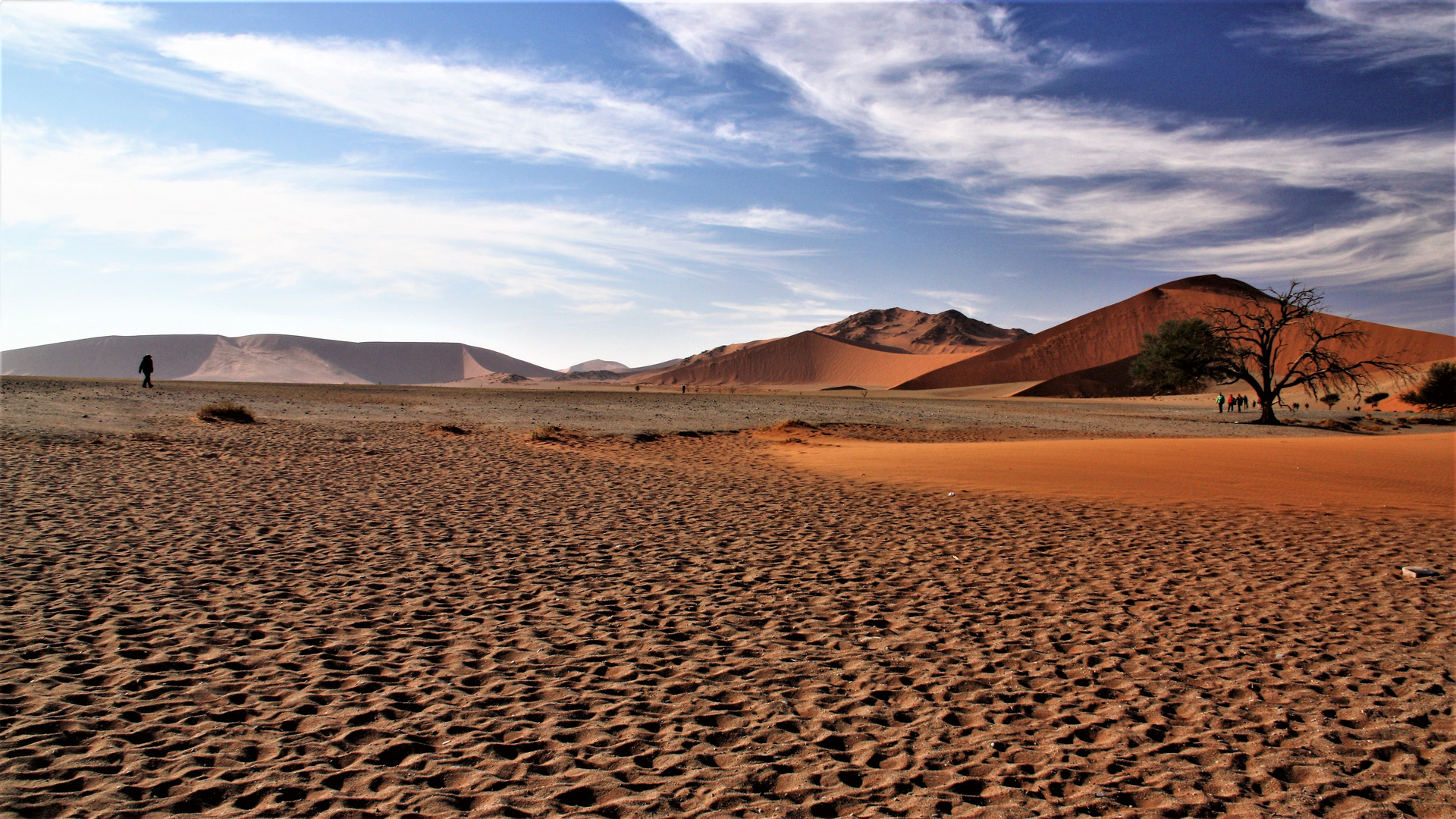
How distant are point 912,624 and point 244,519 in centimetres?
742

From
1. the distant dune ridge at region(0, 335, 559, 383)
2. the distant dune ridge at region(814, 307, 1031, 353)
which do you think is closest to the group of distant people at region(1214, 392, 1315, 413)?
the distant dune ridge at region(814, 307, 1031, 353)

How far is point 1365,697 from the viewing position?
4242 mm

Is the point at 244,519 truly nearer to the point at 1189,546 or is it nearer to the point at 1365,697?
the point at 1365,697

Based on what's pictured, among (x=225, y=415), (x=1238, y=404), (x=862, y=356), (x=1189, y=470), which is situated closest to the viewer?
(x=1189, y=470)

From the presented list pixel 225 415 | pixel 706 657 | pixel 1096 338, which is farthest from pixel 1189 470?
pixel 1096 338

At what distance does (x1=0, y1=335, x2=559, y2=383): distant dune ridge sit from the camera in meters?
162

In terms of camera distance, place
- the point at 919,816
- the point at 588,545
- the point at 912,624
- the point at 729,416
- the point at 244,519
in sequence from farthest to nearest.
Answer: the point at 729,416, the point at 244,519, the point at 588,545, the point at 912,624, the point at 919,816

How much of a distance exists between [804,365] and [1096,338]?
48.1 meters

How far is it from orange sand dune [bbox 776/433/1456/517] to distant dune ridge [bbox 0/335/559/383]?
156 metres

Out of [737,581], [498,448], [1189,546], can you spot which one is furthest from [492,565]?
[498,448]

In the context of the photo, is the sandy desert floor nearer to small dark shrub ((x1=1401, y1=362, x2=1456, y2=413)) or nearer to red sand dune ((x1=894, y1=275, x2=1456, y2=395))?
small dark shrub ((x1=1401, y1=362, x2=1456, y2=413))

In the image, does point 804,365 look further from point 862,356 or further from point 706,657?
point 706,657

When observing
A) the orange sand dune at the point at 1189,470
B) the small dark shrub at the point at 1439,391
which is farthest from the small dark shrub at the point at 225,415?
the small dark shrub at the point at 1439,391

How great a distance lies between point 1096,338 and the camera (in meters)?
89.9
